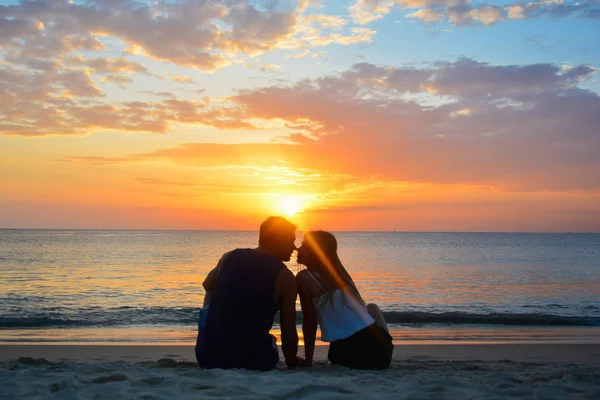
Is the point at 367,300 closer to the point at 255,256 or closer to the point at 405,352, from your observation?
the point at 405,352

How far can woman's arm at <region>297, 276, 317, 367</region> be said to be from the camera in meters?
5.57

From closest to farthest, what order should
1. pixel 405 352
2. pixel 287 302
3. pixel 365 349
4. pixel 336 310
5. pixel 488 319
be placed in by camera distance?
pixel 287 302 → pixel 336 310 → pixel 365 349 → pixel 405 352 → pixel 488 319

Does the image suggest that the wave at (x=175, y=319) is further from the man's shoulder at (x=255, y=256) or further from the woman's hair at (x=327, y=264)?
the man's shoulder at (x=255, y=256)

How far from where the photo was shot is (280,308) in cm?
511

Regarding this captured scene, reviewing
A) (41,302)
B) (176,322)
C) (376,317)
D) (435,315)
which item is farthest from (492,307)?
(41,302)

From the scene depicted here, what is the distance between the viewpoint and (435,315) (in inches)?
600

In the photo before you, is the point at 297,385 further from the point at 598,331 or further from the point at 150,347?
the point at 598,331

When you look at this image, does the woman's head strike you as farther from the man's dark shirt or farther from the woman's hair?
the man's dark shirt

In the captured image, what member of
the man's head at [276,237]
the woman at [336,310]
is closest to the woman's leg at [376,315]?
the woman at [336,310]

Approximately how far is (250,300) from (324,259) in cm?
96

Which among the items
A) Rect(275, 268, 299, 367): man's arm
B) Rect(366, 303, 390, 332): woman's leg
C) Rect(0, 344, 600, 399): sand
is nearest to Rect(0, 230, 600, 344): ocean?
Rect(275, 268, 299, 367): man's arm

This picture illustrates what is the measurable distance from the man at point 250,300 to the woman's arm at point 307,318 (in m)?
0.45

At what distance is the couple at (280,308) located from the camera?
487cm

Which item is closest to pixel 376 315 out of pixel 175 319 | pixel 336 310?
pixel 336 310
